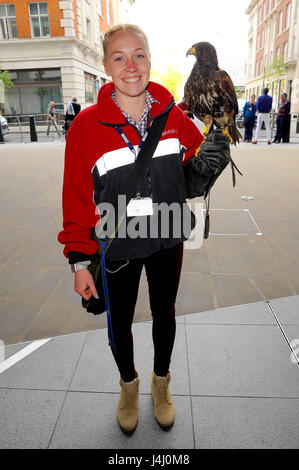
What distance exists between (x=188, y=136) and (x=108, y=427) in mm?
1660

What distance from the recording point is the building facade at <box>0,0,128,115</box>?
75.6 ft

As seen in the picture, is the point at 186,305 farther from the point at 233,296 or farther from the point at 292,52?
the point at 292,52

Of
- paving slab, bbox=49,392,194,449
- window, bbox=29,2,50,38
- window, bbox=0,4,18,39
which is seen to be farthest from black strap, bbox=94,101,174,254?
window, bbox=0,4,18,39

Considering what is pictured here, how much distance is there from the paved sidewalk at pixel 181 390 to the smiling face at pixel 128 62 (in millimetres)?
1759

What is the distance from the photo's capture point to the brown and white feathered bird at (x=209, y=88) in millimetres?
1607

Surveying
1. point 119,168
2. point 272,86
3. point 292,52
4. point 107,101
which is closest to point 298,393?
point 119,168

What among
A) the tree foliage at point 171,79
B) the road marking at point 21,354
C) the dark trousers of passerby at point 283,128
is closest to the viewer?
the road marking at point 21,354

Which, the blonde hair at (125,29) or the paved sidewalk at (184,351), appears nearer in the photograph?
the blonde hair at (125,29)

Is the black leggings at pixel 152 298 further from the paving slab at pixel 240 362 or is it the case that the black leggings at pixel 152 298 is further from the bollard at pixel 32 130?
the bollard at pixel 32 130

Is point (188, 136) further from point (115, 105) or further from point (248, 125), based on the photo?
point (248, 125)

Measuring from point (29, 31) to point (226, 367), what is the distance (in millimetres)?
26923

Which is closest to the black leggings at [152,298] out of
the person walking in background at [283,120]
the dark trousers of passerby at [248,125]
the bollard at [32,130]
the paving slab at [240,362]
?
the paving slab at [240,362]

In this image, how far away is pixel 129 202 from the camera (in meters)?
1.62

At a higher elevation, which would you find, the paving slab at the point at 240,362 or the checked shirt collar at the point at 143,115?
the checked shirt collar at the point at 143,115
